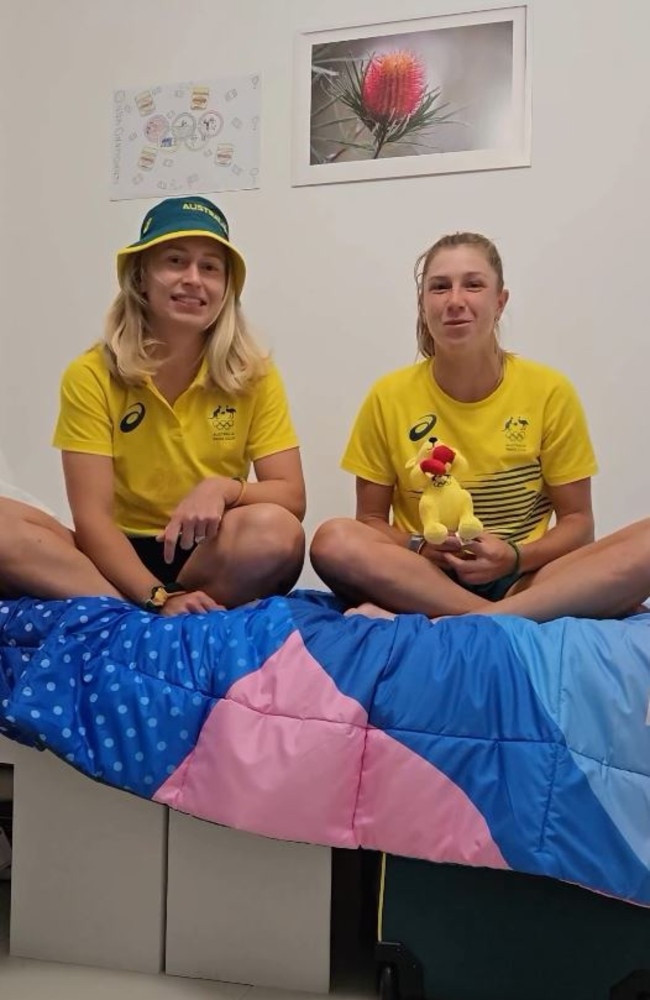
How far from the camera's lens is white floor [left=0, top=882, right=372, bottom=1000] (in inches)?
37.3

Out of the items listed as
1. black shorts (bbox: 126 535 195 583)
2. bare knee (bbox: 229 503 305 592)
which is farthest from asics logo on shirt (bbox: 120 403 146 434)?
bare knee (bbox: 229 503 305 592)

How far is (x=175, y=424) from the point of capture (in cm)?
137

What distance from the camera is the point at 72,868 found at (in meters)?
1.02

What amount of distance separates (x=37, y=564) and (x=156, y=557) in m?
0.24

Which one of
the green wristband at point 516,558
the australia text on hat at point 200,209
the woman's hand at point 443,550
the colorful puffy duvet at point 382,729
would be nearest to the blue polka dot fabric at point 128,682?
the colorful puffy duvet at point 382,729

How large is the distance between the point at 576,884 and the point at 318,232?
1445 mm

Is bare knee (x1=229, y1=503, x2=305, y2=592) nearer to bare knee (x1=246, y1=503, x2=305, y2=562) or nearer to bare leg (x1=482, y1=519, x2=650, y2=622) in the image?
bare knee (x1=246, y1=503, x2=305, y2=562)

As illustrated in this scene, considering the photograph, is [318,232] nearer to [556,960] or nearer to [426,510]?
[426,510]

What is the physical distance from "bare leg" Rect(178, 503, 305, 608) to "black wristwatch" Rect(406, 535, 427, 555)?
6.5 inches

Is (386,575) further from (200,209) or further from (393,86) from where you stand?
(393,86)

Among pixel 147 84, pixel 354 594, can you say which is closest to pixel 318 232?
pixel 147 84

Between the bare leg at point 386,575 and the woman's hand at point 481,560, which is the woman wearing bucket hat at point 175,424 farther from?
the woman's hand at point 481,560

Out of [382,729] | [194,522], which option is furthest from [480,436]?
[382,729]

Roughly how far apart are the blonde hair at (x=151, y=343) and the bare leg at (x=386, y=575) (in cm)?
33
